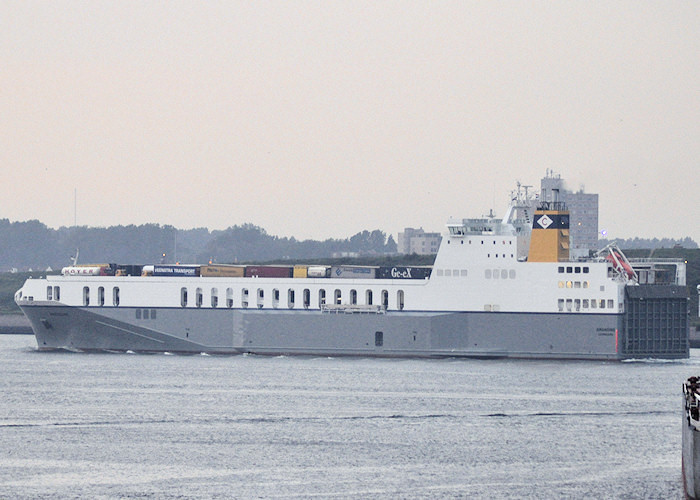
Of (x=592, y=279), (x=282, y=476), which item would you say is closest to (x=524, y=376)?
(x=592, y=279)

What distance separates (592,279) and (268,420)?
951 inches

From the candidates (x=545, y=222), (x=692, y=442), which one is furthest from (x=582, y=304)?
(x=692, y=442)

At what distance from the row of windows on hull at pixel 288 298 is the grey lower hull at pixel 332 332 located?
62 cm

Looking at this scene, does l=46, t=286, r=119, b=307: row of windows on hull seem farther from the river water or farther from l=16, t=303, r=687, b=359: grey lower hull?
the river water

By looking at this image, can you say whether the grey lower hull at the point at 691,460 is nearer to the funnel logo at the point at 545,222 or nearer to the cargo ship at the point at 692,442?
the cargo ship at the point at 692,442

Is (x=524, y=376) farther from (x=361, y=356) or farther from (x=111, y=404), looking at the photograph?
(x=111, y=404)

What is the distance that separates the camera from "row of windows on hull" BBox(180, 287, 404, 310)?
205ft

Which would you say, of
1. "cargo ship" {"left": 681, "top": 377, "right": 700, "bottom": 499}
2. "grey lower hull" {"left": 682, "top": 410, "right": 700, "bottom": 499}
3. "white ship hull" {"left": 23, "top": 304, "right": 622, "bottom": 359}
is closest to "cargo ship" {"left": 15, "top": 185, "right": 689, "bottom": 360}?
"white ship hull" {"left": 23, "top": 304, "right": 622, "bottom": 359}

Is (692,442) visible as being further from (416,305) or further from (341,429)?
(416,305)

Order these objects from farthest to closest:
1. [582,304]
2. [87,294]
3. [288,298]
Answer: [87,294] < [288,298] < [582,304]

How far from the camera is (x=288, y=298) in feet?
209

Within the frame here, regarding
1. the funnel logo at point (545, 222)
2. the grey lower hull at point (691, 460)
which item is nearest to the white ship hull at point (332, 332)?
the funnel logo at point (545, 222)

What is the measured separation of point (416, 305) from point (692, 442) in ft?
117

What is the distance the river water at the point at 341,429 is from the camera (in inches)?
1250
